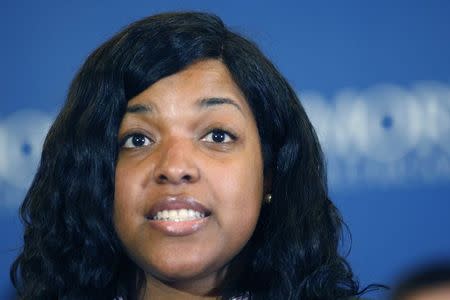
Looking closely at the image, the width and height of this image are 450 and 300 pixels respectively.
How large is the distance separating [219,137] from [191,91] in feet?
0.25

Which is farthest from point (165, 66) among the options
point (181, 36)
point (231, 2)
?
point (231, 2)

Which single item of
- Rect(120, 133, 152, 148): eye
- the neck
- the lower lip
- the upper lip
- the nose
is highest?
Rect(120, 133, 152, 148): eye

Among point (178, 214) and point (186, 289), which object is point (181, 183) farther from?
point (186, 289)

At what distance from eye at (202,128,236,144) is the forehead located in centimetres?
4

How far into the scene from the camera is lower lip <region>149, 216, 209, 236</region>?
1.18 metres

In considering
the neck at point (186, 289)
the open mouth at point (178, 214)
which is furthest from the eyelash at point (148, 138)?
the neck at point (186, 289)

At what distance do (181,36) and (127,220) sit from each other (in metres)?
0.27

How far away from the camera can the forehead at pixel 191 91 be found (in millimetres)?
1213

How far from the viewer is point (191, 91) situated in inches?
48.0

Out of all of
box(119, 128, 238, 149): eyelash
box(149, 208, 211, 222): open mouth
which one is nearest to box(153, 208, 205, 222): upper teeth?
box(149, 208, 211, 222): open mouth

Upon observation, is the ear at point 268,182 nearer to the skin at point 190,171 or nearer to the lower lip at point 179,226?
the skin at point 190,171

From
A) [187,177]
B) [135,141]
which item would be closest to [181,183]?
[187,177]

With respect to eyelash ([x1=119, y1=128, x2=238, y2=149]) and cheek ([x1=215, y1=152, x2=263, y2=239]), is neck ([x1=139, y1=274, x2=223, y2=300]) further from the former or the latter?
eyelash ([x1=119, y1=128, x2=238, y2=149])

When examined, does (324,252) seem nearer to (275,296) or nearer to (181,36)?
(275,296)
